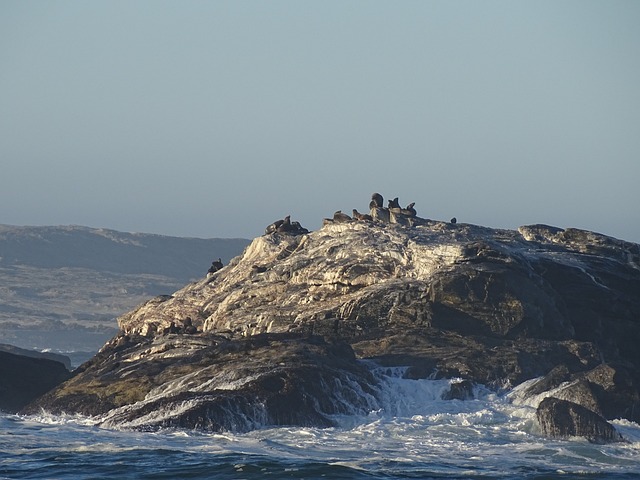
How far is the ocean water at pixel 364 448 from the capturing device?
43531 mm

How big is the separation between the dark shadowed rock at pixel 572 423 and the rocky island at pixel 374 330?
0.16 ft

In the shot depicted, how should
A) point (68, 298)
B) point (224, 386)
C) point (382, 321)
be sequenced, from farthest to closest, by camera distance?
1. point (68, 298)
2. point (382, 321)
3. point (224, 386)

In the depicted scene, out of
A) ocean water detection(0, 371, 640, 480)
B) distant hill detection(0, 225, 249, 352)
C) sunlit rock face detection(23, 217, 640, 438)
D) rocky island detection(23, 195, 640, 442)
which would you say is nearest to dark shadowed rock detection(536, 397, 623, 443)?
rocky island detection(23, 195, 640, 442)

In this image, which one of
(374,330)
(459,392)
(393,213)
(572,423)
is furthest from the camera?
(393,213)

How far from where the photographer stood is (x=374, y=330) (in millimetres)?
59344

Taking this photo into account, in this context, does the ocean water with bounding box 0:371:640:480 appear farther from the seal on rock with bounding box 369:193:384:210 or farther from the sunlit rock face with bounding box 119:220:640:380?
the seal on rock with bounding box 369:193:384:210

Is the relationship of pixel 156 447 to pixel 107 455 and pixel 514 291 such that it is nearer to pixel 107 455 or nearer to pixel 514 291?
pixel 107 455

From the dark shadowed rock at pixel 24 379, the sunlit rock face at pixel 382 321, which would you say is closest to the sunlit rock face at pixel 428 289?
the sunlit rock face at pixel 382 321

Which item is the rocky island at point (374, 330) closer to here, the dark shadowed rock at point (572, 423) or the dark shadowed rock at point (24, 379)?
the dark shadowed rock at point (572, 423)

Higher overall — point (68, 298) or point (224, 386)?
point (68, 298)

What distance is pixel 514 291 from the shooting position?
58656mm

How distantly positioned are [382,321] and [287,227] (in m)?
11.8

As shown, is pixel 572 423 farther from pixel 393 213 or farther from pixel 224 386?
pixel 393 213

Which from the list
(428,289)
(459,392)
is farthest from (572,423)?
(428,289)
